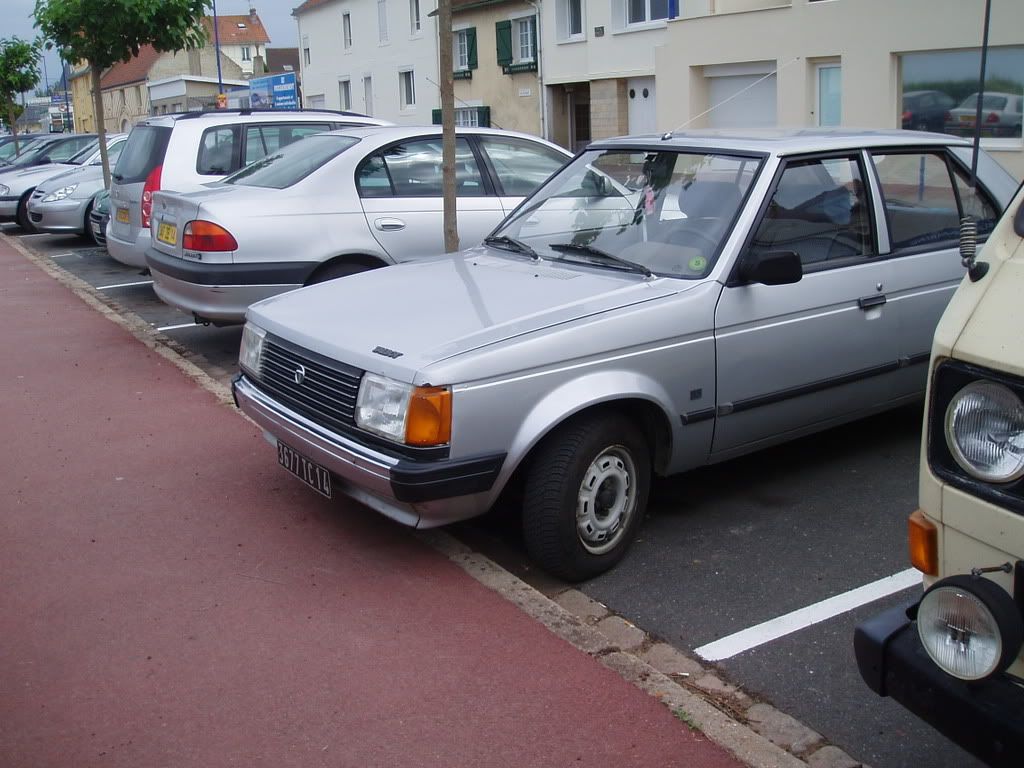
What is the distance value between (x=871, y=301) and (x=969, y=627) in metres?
3.12

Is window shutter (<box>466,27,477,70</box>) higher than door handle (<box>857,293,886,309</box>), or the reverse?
window shutter (<box>466,27,477,70</box>)

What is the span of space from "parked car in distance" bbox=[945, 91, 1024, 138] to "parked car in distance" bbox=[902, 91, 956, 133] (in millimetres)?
241

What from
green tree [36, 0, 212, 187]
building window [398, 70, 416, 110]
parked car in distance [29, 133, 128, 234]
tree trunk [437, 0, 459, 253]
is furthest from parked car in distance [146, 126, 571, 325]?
building window [398, 70, 416, 110]

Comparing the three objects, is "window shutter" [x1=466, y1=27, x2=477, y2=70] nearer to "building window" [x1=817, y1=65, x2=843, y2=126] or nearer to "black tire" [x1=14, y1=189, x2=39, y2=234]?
"building window" [x1=817, y1=65, x2=843, y2=126]

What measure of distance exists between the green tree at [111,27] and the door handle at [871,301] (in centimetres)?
1225

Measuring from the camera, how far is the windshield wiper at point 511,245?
18.3ft

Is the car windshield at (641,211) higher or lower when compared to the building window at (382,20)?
lower

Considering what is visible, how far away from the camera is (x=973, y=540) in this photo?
8.75ft

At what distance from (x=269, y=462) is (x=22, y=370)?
3.38m

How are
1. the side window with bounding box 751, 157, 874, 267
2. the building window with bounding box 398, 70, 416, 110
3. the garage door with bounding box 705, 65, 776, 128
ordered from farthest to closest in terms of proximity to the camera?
1. the building window with bounding box 398, 70, 416, 110
2. the garage door with bounding box 705, 65, 776, 128
3. the side window with bounding box 751, 157, 874, 267

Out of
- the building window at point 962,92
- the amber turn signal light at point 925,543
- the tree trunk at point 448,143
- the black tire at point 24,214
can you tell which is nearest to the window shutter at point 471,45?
the black tire at point 24,214

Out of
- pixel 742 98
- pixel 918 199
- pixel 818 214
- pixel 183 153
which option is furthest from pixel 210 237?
pixel 742 98

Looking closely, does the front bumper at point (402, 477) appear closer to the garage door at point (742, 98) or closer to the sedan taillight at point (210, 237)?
the sedan taillight at point (210, 237)

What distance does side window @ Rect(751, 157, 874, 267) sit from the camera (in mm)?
5148
